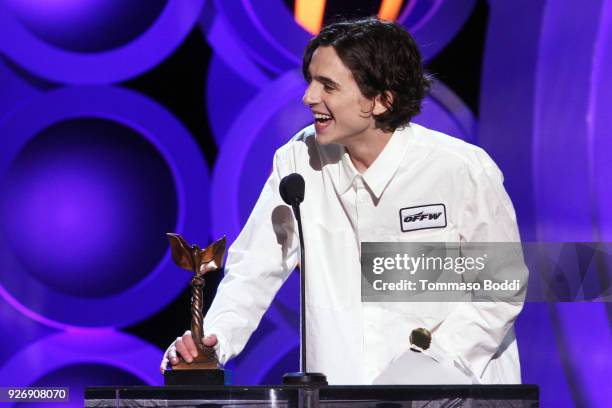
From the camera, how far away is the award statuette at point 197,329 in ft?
6.23

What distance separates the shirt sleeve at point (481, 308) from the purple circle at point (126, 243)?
1150 millimetres

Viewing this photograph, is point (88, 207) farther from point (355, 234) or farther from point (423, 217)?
point (423, 217)

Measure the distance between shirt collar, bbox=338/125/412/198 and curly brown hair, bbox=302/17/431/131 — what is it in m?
0.05

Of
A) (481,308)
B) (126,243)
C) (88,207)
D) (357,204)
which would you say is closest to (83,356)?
(126,243)

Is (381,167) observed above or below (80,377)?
above

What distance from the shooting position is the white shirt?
255cm

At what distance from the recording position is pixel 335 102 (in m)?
2.62

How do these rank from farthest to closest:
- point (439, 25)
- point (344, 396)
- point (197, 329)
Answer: point (439, 25) → point (197, 329) → point (344, 396)

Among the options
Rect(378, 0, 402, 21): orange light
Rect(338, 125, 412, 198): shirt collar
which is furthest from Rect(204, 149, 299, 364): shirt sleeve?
Rect(378, 0, 402, 21): orange light

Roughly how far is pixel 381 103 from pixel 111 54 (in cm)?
125

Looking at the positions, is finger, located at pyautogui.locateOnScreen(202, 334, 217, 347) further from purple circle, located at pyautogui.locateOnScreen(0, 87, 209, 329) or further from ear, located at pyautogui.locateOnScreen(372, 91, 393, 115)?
purple circle, located at pyautogui.locateOnScreen(0, 87, 209, 329)

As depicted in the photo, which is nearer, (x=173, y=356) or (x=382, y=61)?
(x=173, y=356)

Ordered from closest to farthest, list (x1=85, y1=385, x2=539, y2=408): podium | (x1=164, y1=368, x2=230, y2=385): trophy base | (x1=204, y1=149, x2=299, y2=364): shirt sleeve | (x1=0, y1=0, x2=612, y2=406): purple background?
(x1=85, y1=385, x2=539, y2=408): podium, (x1=164, y1=368, x2=230, y2=385): trophy base, (x1=204, y1=149, x2=299, y2=364): shirt sleeve, (x1=0, y1=0, x2=612, y2=406): purple background

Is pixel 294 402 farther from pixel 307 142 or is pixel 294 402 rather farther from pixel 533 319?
pixel 533 319
